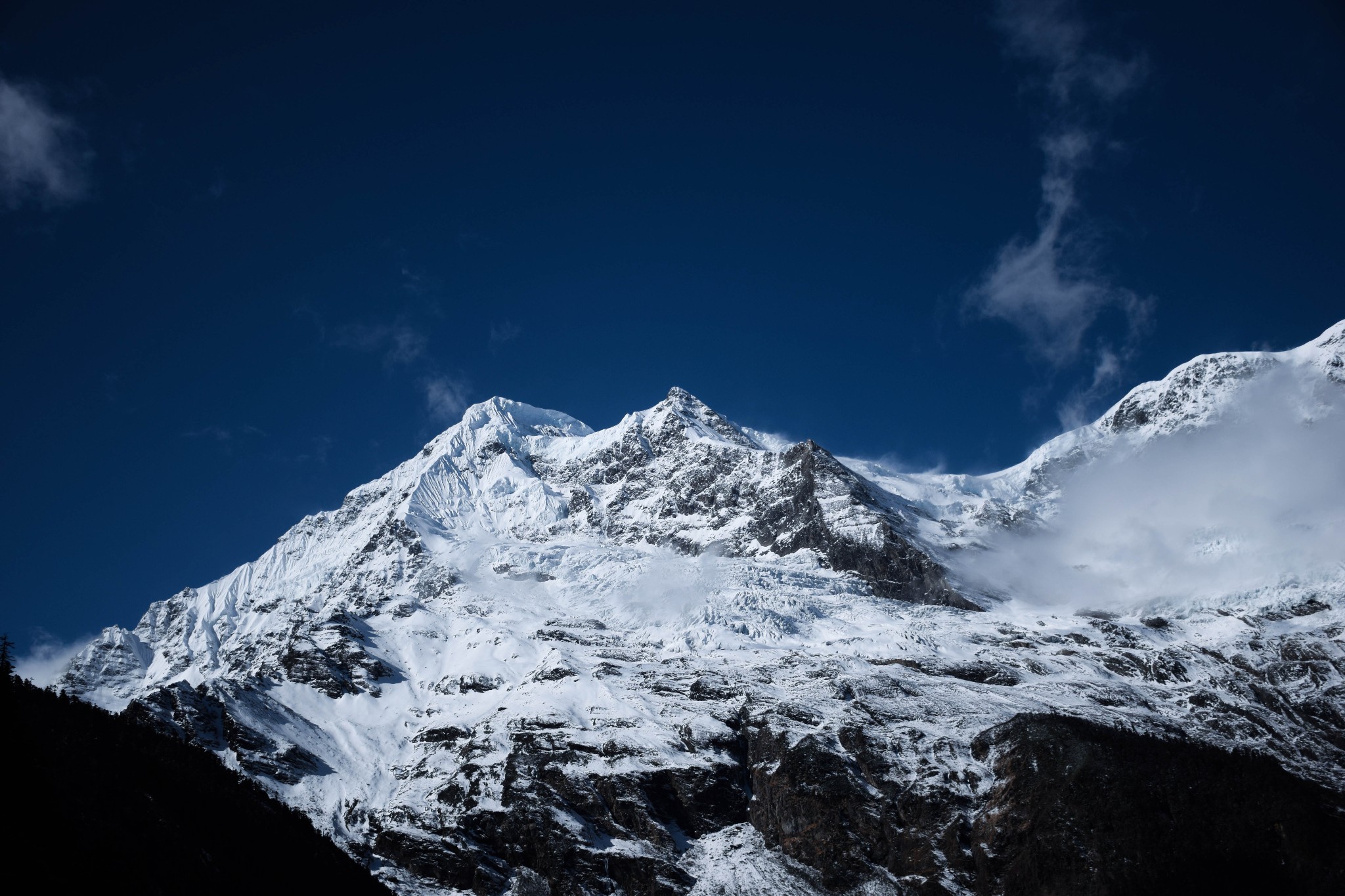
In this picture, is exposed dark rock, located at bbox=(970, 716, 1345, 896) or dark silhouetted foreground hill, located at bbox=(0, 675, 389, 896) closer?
dark silhouetted foreground hill, located at bbox=(0, 675, 389, 896)

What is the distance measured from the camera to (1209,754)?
195875 mm

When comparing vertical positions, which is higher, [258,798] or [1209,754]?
[1209,754]

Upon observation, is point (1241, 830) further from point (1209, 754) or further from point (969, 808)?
point (969, 808)

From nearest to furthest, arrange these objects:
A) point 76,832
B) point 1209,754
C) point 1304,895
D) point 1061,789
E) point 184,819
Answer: point 76,832 → point 184,819 → point 1304,895 → point 1061,789 → point 1209,754

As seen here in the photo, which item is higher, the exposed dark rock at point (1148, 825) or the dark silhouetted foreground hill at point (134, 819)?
the exposed dark rock at point (1148, 825)

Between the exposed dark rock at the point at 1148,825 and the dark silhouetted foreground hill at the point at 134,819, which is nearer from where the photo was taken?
the dark silhouetted foreground hill at the point at 134,819

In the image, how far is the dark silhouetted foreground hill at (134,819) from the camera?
10838 cm

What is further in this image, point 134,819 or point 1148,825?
point 1148,825

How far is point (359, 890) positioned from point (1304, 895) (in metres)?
139

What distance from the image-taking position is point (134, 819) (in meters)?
135

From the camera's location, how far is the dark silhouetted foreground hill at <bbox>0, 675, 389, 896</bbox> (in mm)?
108375

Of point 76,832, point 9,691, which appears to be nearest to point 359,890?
point 76,832

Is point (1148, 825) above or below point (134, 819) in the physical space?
above

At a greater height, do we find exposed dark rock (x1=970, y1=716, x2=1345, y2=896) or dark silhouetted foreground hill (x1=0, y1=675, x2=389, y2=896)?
exposed dark rock (x1=970, y1=716, x2=1345, y2=896)
